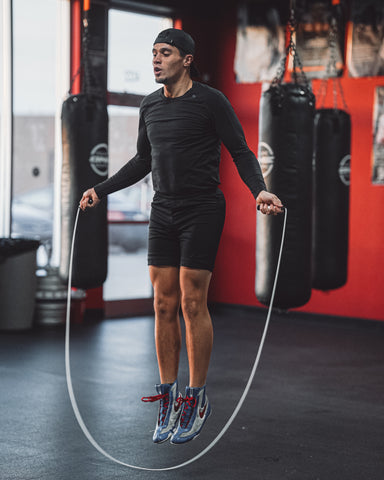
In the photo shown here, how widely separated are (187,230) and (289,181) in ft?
4.38

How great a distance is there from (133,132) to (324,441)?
486cm

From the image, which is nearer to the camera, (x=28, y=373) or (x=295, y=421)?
(x=295, y=421)

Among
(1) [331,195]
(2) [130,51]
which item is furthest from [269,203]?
(2) [130,51]

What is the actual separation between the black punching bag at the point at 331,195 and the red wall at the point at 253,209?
6.51 ft

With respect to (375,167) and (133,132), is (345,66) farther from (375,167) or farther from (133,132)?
(133,132)

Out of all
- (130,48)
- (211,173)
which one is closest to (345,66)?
(130,48)

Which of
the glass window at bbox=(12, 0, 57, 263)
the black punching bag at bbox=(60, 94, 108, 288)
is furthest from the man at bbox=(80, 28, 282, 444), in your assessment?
the glass window at bbox=(12, 0, 57, 263)

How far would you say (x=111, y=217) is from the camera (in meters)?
7.78

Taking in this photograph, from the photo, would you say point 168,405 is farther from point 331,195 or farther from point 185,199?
point 331,195

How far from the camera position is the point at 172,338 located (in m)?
3.14

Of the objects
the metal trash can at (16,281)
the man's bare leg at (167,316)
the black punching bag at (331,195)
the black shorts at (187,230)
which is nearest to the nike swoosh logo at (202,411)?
the man's bare leg at (167,316)

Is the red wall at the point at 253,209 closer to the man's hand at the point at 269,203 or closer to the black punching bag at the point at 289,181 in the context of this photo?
the black punching bag at the point at 289,181

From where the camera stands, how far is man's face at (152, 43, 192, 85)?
296 cm

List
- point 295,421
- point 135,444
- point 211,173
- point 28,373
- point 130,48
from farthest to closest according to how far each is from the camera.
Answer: point 130,48 < point 28,373 < point 295,421 < point 135,444 < point 211,173
